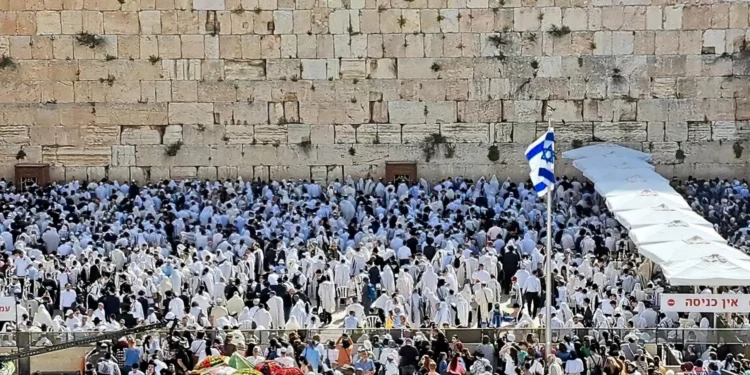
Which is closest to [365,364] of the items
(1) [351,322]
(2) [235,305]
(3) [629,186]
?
(1) [351,322]

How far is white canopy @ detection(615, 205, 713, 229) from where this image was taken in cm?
2314

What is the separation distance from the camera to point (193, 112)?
31.7 meters

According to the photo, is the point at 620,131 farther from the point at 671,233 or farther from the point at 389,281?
the point at 389,281

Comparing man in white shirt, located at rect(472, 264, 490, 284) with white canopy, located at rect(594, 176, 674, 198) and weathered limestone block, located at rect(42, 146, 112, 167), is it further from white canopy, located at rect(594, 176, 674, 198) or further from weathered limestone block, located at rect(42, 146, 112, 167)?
weathered limestone block, located at rect(42, 146, 112, 167)

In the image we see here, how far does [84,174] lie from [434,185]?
7.86 metres

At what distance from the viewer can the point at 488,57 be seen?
31.4 metres

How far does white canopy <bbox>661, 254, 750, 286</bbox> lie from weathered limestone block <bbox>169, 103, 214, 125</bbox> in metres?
13.8

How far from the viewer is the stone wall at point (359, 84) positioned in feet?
103

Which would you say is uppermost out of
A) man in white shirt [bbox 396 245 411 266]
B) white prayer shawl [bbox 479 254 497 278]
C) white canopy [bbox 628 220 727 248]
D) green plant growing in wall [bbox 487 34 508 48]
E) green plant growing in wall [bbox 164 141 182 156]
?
green plant growing in wall [bbox 487 34 508 48]

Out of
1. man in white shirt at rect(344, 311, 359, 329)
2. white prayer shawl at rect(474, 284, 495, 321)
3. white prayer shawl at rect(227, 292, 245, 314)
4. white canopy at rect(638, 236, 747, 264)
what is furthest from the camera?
white prayer shawl at rect(474, 284, 495, 321)

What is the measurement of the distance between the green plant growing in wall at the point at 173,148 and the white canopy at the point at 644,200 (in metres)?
10.9

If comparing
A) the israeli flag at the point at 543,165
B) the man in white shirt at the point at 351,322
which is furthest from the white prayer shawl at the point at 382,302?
the israeli flag at the point at 543,165

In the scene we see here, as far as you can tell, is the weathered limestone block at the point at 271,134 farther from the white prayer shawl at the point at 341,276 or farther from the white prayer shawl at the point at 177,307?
the white prayer shawl at the point at 177,307

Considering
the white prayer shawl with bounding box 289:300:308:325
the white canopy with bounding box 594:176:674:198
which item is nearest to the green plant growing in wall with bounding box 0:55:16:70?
the white prayer shawl with bounding box 289:300:308:325
